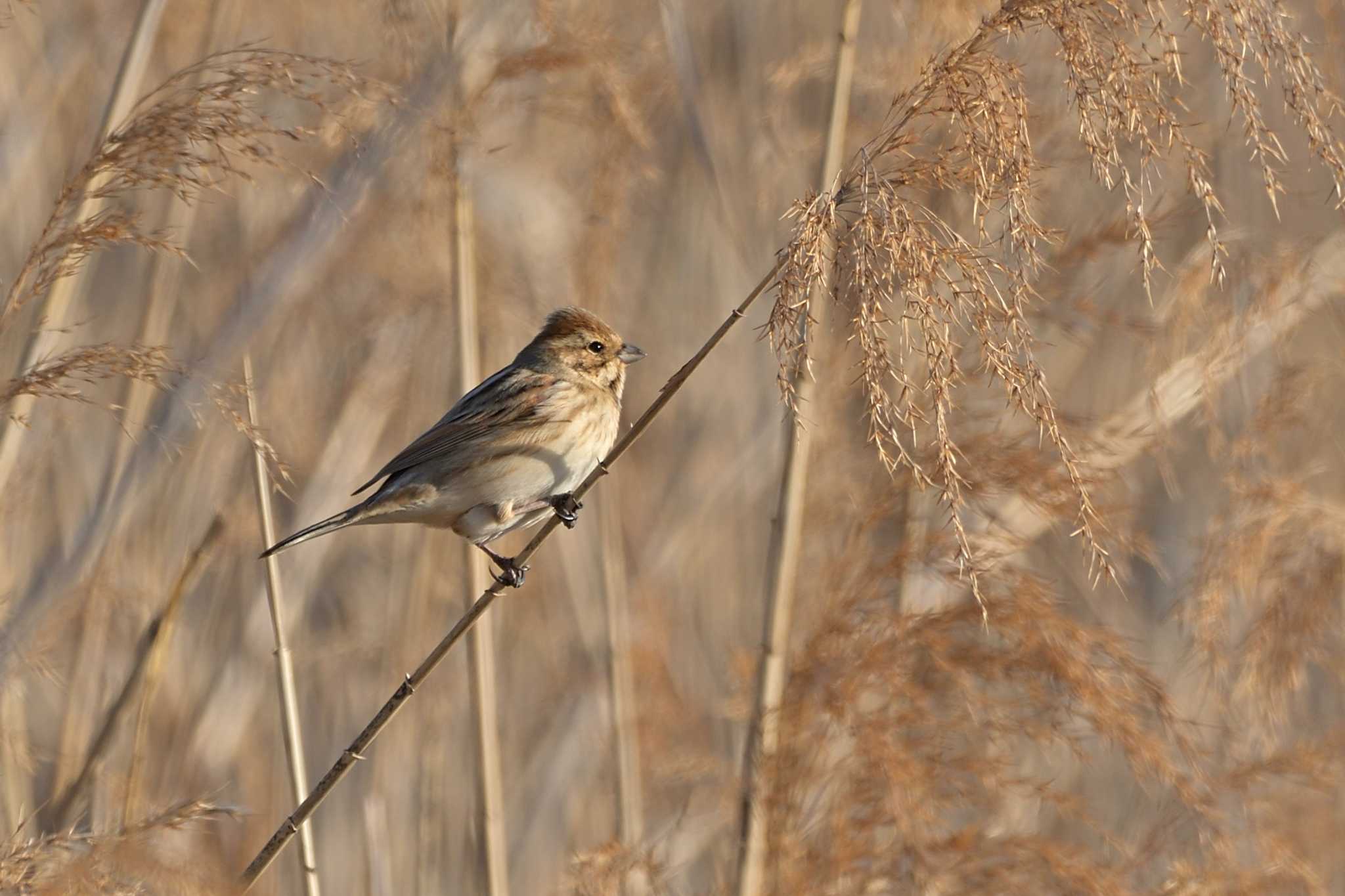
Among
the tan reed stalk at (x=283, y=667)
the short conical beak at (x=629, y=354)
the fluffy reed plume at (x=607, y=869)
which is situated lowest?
the fluffy reed plume at (x=607, y=869)

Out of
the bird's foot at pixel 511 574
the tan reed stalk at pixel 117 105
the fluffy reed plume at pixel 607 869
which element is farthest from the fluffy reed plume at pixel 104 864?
the fluffy reed plume at pixel 607 869

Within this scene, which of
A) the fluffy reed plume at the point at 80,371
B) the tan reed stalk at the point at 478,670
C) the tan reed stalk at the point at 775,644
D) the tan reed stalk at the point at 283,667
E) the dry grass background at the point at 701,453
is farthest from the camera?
the tan reed stalk at the point at 478,670

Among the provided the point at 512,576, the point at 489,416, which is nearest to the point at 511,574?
the point at 512,576

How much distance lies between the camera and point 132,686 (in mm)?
2736

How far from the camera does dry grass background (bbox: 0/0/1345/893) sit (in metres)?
2.43

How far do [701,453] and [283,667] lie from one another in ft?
8.73

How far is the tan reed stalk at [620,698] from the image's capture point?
3686mm

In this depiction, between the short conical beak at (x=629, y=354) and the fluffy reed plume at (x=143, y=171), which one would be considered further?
the short conical beak at (x=629, y=354)

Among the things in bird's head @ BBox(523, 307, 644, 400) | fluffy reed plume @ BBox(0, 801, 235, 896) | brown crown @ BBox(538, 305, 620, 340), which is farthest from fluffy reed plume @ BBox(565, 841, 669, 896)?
brown crown @ BBox(538, 305, 620, 340)

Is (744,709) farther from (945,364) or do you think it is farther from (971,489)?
(945,364)

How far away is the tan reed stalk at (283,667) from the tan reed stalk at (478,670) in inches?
21.1

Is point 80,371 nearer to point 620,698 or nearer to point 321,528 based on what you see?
point 321,528

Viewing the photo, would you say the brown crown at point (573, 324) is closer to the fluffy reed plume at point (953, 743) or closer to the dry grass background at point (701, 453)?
the dry grass background at point (701, 453)

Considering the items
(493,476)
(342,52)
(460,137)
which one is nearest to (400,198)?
(460,137)
